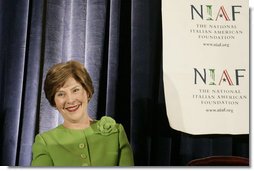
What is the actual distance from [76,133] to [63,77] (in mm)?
212

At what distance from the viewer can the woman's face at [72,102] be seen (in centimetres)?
146

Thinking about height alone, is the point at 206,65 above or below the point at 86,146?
above

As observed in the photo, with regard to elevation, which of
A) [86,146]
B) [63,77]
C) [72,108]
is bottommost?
[86,146]

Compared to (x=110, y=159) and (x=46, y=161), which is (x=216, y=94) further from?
(x=46, y=161)

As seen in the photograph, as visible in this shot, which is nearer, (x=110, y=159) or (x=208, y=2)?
(x=110, y=159)

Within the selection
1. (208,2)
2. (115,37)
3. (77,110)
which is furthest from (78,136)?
(208,2)

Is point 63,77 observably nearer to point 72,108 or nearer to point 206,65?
point 72,108

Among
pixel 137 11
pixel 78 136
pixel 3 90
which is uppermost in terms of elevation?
pixel 137 11

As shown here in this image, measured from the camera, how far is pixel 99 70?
1.49 m

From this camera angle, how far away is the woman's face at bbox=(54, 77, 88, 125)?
4.78ft

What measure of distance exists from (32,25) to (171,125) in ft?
2.12

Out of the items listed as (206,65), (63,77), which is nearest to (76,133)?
(63,77)

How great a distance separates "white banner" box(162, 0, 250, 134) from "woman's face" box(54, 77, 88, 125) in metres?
0.31

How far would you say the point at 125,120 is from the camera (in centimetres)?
147
